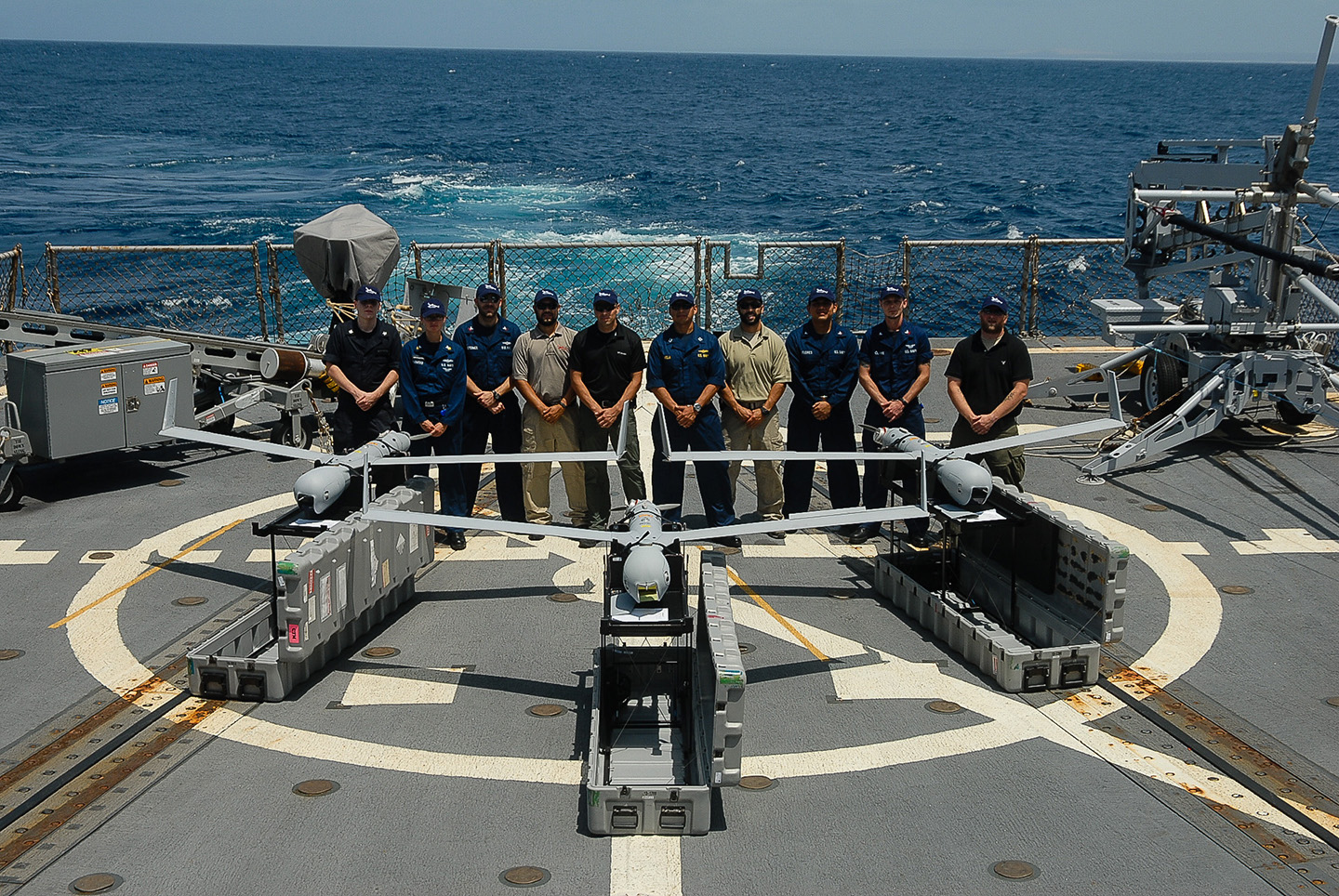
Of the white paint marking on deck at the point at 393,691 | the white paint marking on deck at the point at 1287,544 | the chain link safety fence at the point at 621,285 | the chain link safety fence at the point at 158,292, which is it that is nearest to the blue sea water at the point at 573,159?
the chain link safety fence at the point at 158,292

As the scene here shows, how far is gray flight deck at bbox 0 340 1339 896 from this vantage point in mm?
5969

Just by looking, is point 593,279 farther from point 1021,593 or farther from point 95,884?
point 95,884

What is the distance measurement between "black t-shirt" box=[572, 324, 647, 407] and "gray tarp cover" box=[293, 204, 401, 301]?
12.8 feet

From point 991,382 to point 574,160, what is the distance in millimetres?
55934

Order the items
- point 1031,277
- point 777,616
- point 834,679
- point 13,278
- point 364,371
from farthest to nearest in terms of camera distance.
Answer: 1. point 1031,277
2. point 13,278
3. point 364,371
4. point 777,616
5. point 834,679

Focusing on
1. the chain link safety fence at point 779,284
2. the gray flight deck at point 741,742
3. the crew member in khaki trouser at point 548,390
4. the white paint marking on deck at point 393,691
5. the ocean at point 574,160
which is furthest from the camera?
the ocean at point 574,160

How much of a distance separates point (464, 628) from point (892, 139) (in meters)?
82.2

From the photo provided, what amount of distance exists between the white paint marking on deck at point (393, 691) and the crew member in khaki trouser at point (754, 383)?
354 centimetres

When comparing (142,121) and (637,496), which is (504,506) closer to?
(637,496)

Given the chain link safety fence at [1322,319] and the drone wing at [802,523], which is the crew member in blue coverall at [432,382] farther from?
the chain link safety fence at [1322,319]

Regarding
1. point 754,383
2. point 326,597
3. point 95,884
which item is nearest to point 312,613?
point 326,597

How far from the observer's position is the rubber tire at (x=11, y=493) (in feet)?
36.8

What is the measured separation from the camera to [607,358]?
1022 cm

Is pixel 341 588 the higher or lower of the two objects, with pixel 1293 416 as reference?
lower
